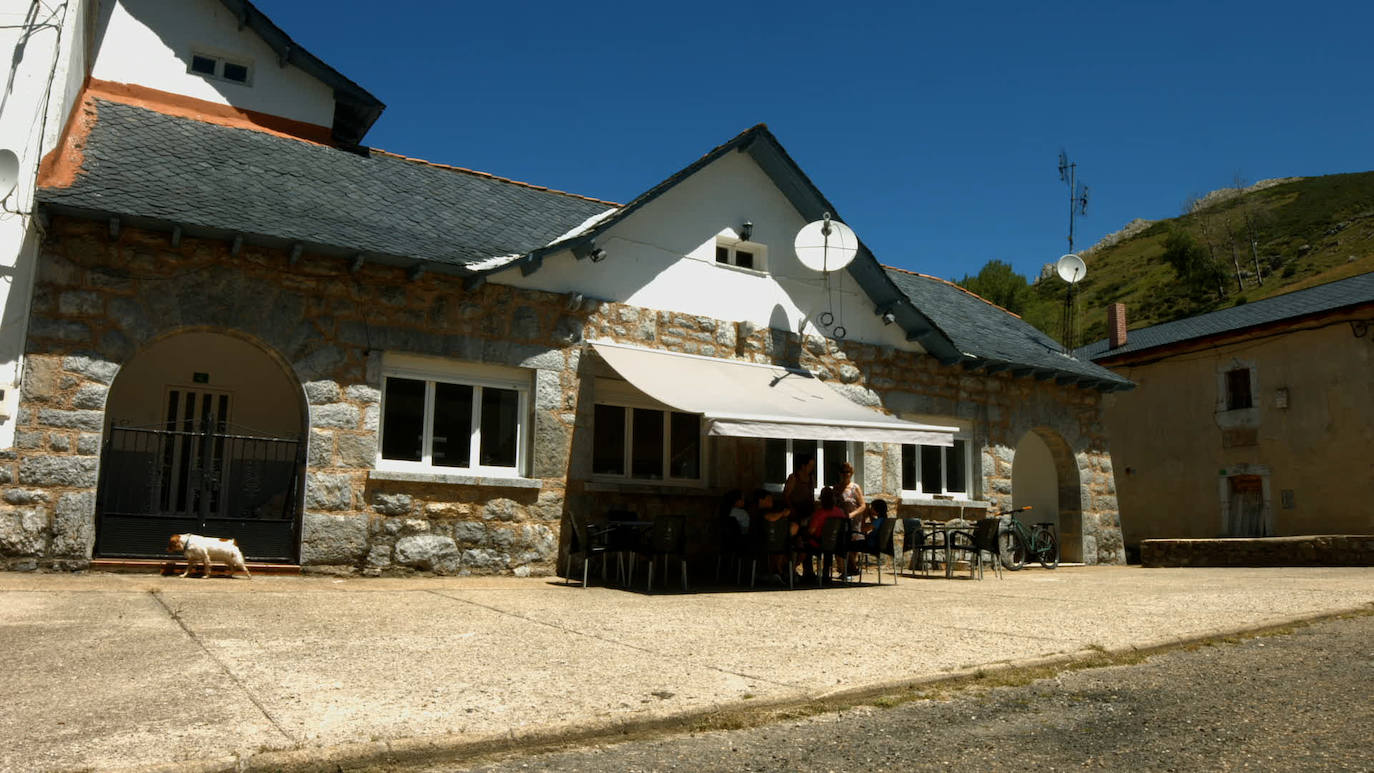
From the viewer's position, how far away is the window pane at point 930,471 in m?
15.0

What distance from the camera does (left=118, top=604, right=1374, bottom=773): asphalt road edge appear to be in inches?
135

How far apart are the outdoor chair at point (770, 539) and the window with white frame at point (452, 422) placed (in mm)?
2745

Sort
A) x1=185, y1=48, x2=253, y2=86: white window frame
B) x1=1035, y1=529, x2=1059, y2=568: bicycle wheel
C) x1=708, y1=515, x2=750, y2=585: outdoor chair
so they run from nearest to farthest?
x1=708, y1=515, x2=750, y2=585: outdoor chair, x1=185, y1=48, x2=253, y2=86: white window frame, x1=1035, y1=529, x2=1059, y2=568: bicycle wheel

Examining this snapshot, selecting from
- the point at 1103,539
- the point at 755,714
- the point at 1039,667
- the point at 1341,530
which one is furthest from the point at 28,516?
the point at 1341,530

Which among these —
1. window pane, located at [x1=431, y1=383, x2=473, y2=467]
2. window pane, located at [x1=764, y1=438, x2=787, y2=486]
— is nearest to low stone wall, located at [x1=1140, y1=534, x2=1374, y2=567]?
window pane, located at [x1=764, y1=438, x2=787, y2=486]

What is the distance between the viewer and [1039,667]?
17.9 ft

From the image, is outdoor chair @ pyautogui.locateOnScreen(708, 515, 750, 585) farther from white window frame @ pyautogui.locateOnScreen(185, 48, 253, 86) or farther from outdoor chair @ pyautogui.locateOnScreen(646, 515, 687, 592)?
white window frame @ pyautogui.locateOnScreen(185, 48, 253, 86)

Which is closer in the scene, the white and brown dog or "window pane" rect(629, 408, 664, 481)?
the white and brown dog

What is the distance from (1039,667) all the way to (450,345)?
7.18 m

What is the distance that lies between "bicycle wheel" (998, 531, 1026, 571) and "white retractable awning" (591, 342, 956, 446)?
183 inches

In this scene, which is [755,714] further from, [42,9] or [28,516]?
[42,9]

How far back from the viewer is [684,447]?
12.6m

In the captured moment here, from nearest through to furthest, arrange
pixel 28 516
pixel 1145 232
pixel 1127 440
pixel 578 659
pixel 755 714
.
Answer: pixel 755 714
pixel 578 659
pixel 28 516
pixel 1127 440
pixel 1145 232

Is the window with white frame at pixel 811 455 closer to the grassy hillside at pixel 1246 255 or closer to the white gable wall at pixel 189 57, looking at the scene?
the white gable wall at pixel 189 57
